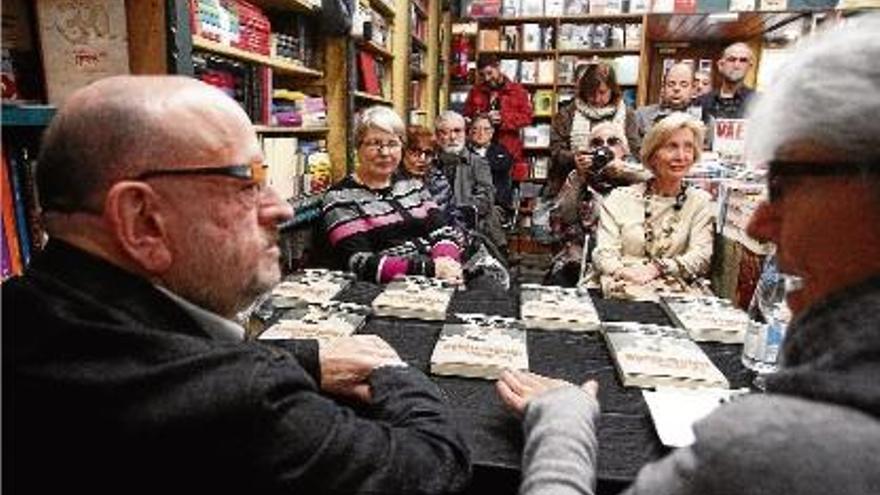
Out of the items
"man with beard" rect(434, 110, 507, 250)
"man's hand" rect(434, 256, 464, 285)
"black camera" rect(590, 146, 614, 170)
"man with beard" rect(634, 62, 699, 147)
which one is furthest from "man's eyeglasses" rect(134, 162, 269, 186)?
"man with beard" rect(634, 62, 699, 147)

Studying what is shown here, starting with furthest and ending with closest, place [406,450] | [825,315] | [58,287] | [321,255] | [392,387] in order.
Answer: [321,255]
[392,387]
[406,450]
[58,287]
[825,315]

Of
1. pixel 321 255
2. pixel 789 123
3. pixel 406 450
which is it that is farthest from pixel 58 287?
pixel 321 255

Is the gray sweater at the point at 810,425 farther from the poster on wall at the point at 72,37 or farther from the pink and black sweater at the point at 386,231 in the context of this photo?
the pink and black sweater at the point at 386,231

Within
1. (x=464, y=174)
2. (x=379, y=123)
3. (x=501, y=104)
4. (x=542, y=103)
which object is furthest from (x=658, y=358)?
(x=542, y=103)

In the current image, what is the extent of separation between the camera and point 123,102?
2.63 ft

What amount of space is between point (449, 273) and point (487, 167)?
224 centimetres

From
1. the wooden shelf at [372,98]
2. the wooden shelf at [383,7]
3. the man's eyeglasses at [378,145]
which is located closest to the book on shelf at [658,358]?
the man's eyeglasses at [378,145]

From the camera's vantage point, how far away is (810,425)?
50cm

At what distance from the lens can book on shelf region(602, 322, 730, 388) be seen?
1.18 metres

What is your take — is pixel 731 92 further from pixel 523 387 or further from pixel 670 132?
pixel 523 387

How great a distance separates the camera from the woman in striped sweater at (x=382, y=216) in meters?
2.50

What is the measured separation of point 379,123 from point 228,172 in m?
1.78

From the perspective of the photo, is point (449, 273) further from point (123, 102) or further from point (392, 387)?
point (123, 102)

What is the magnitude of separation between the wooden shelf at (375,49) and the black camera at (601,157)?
1499 millimetres
